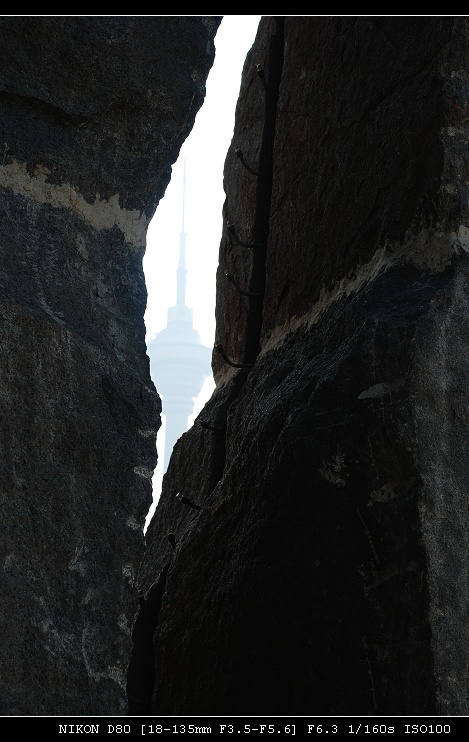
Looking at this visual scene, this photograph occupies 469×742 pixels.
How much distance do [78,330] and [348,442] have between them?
285 mm

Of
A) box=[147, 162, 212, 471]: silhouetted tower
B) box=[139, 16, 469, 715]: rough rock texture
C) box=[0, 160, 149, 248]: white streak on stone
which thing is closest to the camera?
box=[139, 16, 469, 715]: rough rock texture

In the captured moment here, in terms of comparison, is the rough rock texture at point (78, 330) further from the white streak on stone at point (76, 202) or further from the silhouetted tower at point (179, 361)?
the silhouetted tower at point (179, 361)

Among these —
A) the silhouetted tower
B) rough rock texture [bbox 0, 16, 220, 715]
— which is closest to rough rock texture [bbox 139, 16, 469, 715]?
rough rock texture [bbox 0, 16, 220, 715]

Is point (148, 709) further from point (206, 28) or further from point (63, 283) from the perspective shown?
point (206, 28)

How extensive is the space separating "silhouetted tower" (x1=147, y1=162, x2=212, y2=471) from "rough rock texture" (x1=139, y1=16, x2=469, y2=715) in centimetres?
3413

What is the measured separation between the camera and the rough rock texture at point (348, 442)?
91cm

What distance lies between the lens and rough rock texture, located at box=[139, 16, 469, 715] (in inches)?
35.8

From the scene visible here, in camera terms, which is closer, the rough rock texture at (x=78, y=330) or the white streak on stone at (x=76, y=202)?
the rough rock texture at (x=78, y=330)

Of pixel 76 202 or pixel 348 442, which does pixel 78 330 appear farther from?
pixel 348 442

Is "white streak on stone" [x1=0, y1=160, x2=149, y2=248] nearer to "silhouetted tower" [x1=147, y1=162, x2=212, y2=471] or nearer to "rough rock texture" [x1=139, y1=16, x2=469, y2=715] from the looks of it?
"rough rock texture" [x1=139, y1=16, x2=469, y2=715]

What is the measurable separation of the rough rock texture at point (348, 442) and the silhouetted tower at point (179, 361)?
34.1 m

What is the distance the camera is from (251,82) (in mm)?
1713

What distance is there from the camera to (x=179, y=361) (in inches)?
1508

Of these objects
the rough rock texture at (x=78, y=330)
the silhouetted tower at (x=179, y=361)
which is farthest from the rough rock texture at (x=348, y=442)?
the silhouetted tower at (x=179, y=361)
